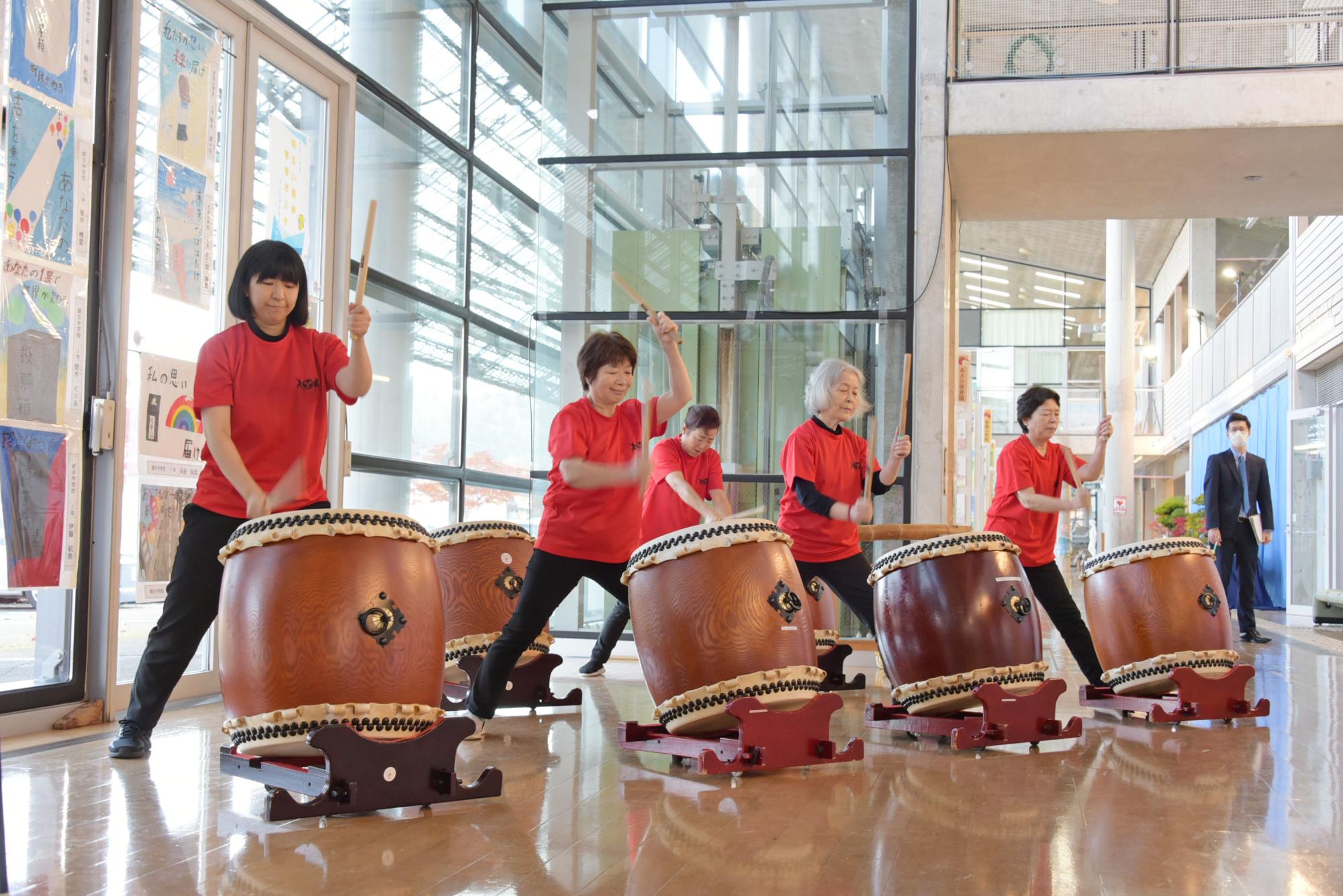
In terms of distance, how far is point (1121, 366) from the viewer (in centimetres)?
2064

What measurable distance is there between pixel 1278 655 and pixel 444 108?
6.12 meters

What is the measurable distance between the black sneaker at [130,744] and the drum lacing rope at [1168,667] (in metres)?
3.47

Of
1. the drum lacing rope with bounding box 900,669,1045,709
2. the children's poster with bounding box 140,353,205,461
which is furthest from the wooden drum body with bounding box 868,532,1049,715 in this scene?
the children's poster with bounding box 140,353,205,461

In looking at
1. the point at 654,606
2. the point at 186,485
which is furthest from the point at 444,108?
the point at 654,606

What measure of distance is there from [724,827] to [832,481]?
2.08 metres

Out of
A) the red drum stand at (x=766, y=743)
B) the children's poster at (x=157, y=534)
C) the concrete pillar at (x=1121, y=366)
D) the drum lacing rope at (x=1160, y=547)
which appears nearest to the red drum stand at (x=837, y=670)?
the drum lacing rope at (x=1160, y=547)

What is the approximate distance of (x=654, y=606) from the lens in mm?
3619

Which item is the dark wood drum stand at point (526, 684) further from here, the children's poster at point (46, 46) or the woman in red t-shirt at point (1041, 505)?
the children's poster at point (46, 46)

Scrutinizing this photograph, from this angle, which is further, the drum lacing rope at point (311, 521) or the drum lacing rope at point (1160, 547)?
the drum lacing rope at point (1160, 547)

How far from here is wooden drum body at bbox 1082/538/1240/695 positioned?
4.69m

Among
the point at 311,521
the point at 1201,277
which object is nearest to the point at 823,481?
the point at 311,521

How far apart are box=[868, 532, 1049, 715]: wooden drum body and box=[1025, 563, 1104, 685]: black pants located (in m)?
0.84

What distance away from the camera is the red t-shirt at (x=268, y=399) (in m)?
3.38

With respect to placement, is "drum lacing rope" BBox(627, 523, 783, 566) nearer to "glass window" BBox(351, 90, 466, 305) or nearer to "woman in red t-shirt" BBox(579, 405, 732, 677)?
"woman in red t-shirt" BBox(579, 405, 732, 677)
